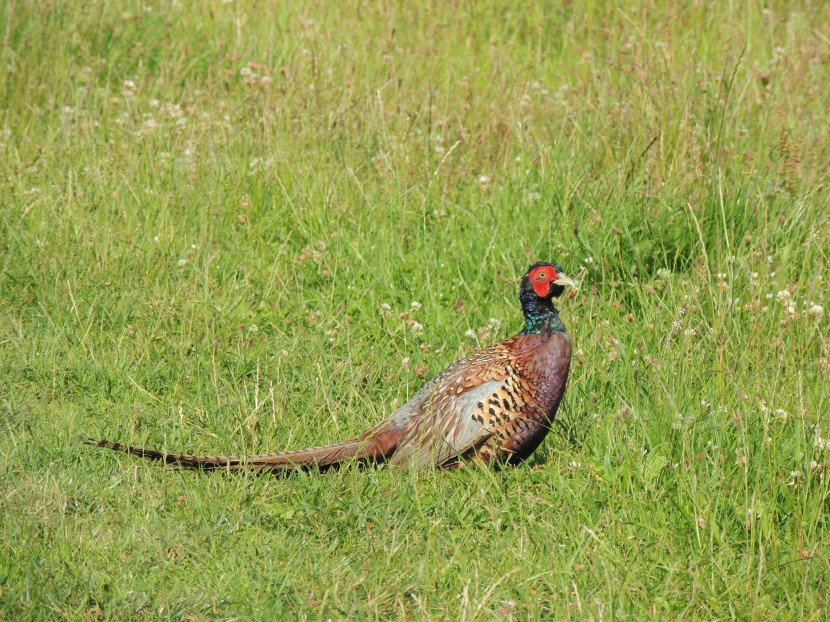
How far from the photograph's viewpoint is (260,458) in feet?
13.7

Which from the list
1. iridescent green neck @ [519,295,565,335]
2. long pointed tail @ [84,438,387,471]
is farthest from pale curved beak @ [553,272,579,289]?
long pointed tail @ [84,438,387,471]

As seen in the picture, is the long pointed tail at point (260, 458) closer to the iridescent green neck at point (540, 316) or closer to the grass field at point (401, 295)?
the grass field at point (401, 295)

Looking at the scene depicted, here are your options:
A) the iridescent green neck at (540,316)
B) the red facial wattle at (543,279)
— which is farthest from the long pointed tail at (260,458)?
the red facial wattle at (543,279)

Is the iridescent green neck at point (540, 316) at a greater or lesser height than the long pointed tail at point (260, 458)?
greater

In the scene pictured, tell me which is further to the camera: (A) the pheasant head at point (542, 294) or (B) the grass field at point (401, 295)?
(A) the pheasant head at point (542, 294)

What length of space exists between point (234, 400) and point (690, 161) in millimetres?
2778

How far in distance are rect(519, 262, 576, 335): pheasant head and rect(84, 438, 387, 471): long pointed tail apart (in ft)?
2.89

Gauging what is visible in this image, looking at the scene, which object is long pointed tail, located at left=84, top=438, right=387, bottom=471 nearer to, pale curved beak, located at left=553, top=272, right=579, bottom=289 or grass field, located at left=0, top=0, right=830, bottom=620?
grass field, located at left=0, top=0, right=830, bottom=620

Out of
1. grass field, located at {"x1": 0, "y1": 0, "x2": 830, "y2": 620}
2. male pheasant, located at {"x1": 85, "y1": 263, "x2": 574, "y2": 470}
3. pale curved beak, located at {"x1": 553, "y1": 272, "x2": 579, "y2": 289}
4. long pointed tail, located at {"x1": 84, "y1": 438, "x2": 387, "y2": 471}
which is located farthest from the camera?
pale curved beak, located at {"x1": 553, "y1": 272, "x2": 579, "y2": 289}

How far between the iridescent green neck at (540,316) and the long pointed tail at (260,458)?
0.86 metres

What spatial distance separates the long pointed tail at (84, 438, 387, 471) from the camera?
13.6ft

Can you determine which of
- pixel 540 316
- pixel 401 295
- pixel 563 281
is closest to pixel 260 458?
pixel 540 316

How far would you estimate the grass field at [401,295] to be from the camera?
356 centimetres

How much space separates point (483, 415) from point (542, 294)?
56 centimetres
